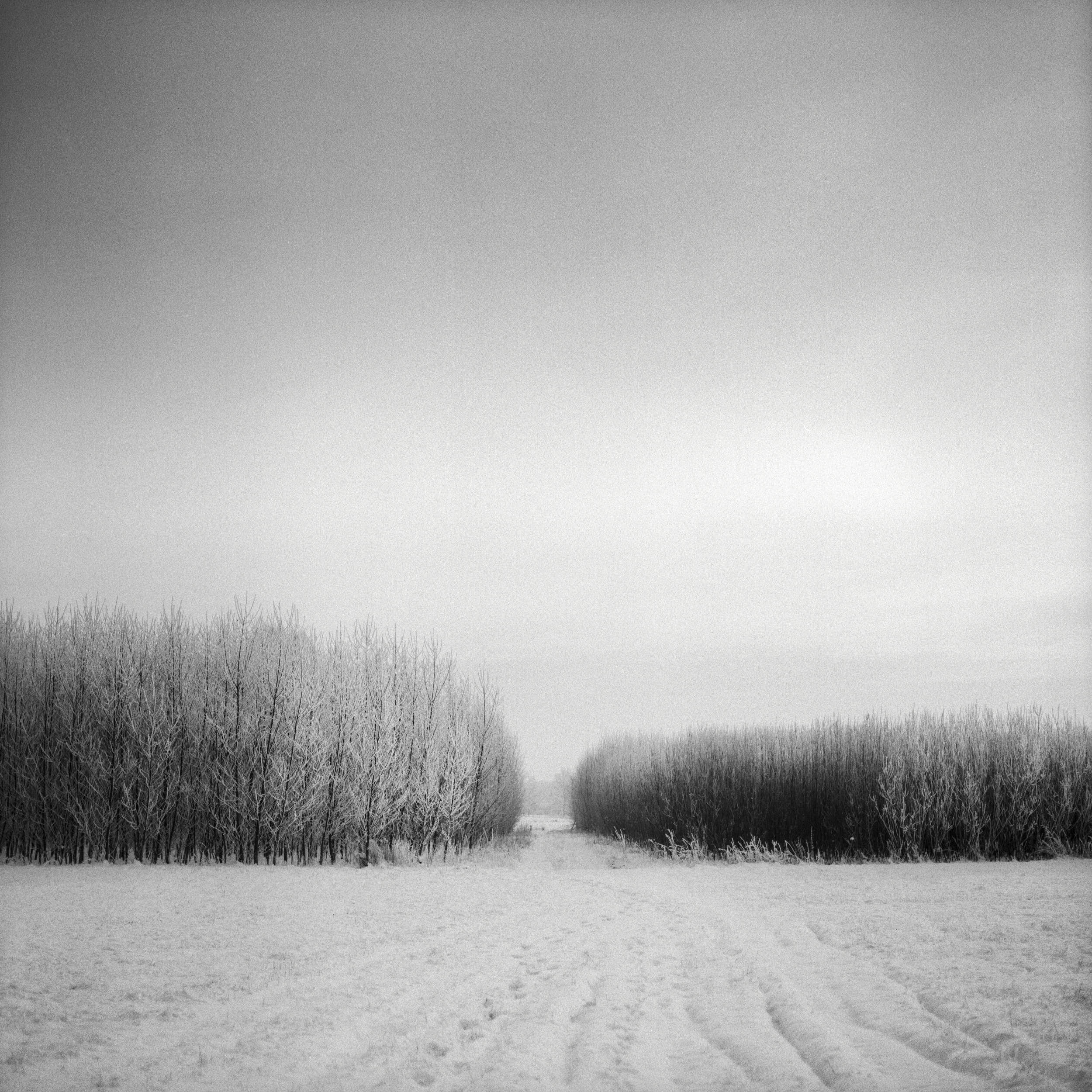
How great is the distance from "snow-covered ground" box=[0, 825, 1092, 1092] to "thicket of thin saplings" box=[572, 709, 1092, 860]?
9695 millimetres

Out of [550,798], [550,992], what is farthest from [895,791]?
[550,798]

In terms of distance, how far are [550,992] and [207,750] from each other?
16.8m

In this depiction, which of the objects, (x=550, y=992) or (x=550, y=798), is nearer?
(x=550, y=992)

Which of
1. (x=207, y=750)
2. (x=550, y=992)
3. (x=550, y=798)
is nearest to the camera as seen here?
(x=550, y=992)

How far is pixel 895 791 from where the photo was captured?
20812 mm

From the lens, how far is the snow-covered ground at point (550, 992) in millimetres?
4410

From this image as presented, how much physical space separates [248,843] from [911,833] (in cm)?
1729

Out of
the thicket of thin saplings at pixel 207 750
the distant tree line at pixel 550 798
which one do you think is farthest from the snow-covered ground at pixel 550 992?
the distant tree line at pixel 550 798

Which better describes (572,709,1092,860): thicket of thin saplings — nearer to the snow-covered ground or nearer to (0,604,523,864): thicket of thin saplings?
(0,604,523,864): thicket of thin saplings

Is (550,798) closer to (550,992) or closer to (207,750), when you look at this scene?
(207,750)

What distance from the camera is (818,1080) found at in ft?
14.0

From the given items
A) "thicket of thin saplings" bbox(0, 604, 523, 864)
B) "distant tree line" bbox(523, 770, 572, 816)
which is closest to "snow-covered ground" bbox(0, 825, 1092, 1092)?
"thicket of thin saplings" bbox(0, 604, 523, 864)

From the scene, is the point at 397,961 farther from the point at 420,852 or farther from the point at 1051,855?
the point at 1051,855

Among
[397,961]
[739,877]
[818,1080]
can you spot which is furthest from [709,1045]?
[739,877]
